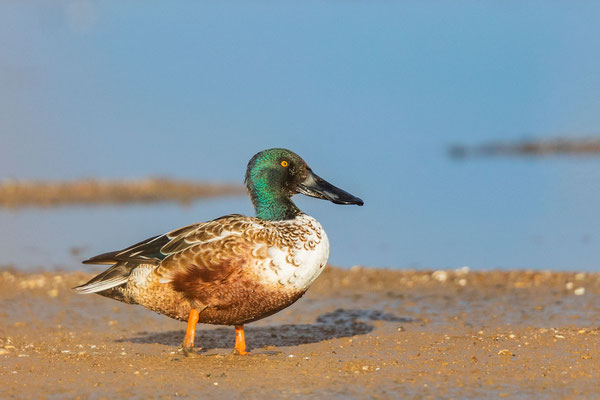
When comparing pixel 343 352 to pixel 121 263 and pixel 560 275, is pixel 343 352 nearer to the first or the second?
pixel 121 263

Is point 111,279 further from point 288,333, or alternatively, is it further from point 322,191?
point 288,333

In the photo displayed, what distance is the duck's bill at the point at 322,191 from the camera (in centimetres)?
856

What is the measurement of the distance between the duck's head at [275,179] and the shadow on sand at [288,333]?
1.56 metres

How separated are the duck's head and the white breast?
1.63 feet

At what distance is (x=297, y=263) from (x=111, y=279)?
180cm

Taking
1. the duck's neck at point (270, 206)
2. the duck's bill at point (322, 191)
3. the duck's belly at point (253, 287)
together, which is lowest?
the duck's belly at point (253, 287)

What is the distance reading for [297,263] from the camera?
7676 millimetres

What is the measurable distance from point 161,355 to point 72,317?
3185 mm

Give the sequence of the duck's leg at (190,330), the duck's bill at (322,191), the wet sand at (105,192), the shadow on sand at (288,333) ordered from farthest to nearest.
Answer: the wet sand at (105,192) < the shadow on sand at (288,333) < the duck's bill at (322,191) < the duck's leg at (190,330)

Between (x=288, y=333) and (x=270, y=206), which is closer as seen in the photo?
(x=270, y=206)

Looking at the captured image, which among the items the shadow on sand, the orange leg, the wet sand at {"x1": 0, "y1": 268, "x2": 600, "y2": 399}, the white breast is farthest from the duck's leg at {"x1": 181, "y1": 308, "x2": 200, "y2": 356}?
the shadow on sand

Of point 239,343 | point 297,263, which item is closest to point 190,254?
point 297,263

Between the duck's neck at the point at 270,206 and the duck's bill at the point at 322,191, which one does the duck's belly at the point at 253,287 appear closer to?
the duck's neck at the point at 270,206

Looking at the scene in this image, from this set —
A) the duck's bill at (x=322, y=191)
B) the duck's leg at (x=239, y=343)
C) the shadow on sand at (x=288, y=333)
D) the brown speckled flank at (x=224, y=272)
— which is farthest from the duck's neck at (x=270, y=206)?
the shadow on sand at (x=288, y=333)
